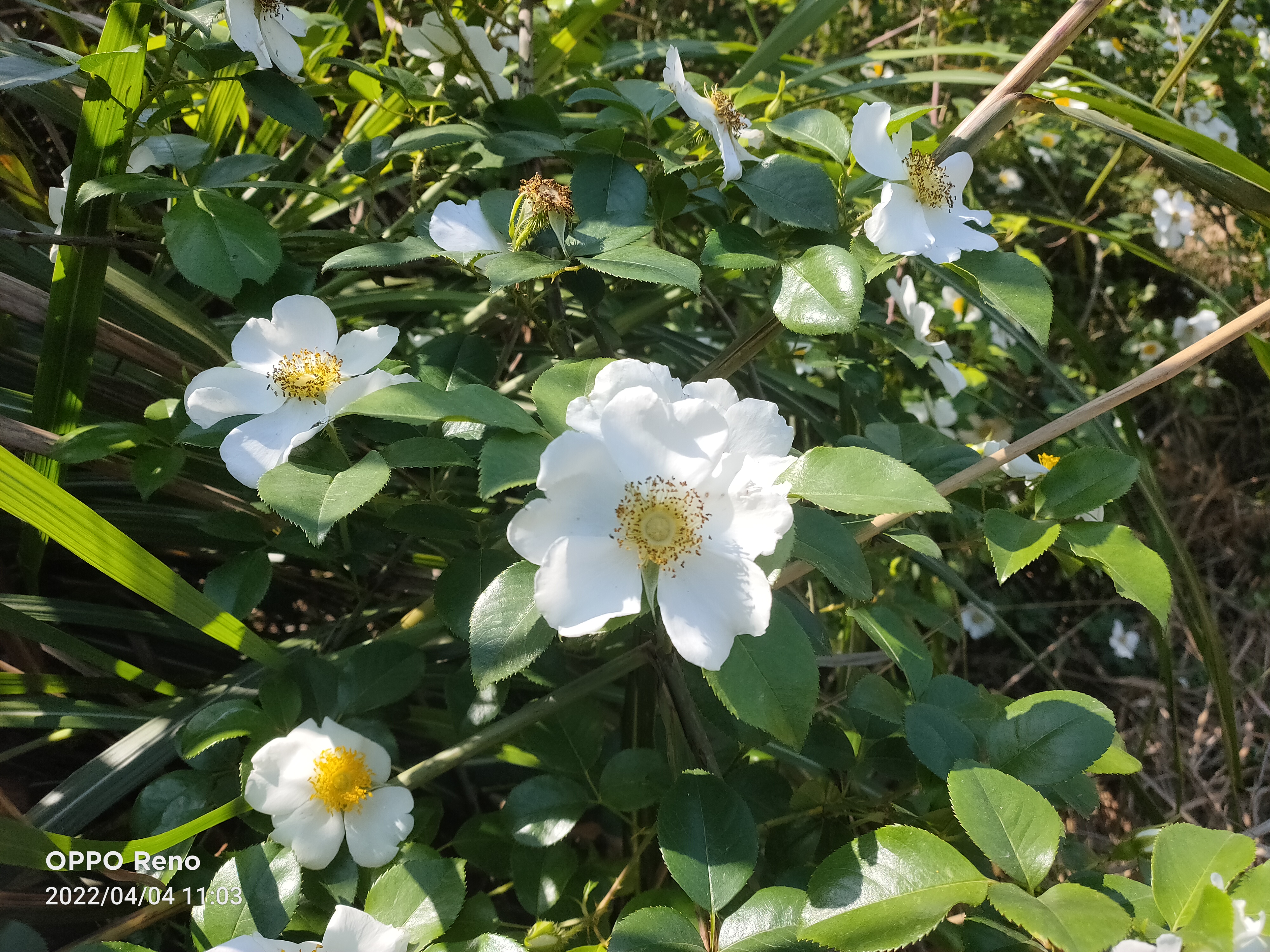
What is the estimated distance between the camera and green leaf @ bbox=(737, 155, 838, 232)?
635 mm

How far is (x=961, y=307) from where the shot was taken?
1.42m

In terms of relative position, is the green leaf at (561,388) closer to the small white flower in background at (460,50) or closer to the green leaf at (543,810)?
the green leaf at (543,810)

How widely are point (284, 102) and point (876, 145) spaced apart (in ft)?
1.69

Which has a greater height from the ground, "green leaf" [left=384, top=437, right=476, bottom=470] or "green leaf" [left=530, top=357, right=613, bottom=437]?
"green leaf" [left=530, top=357, right=613, bottom=437]

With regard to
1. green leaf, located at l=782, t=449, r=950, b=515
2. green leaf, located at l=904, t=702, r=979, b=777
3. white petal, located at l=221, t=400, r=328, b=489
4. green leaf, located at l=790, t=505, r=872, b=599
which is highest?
green leaf, located at l=782, t=449, r=950, b=515

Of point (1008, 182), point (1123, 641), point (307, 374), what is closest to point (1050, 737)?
point (307, 374)

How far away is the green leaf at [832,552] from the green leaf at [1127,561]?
17cm

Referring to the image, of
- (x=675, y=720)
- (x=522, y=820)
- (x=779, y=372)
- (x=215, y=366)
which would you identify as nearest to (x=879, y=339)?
(x=779, y=372)

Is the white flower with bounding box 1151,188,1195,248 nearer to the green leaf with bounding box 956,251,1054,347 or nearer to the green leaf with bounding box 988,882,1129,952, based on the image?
the green leaf with bounding box 956,251,1054,347

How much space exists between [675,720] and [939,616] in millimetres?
340

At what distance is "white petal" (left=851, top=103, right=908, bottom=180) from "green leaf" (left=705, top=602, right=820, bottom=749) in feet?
1.10

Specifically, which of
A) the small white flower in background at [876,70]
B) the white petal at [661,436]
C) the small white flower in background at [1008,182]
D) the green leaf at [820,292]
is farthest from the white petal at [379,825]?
the small white flower in background at [1008,182]

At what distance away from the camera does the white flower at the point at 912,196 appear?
61 cm

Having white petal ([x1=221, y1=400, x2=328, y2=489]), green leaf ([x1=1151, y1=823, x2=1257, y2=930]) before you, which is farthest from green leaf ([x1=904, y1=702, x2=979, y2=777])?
white petal ([x1=221, y1=400, x2=328, y2=489])
